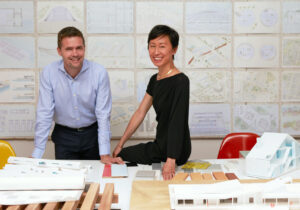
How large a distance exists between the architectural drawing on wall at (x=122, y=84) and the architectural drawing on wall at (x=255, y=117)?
3.47 feet

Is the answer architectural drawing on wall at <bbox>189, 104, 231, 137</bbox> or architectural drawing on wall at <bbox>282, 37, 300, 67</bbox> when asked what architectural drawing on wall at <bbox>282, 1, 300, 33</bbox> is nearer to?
architectural drawing on wall at <bbox>282, 37, 300, 67</bbox>

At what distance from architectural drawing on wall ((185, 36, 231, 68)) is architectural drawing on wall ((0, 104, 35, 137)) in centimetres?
163

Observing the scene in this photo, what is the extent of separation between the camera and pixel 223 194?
53.7 inches

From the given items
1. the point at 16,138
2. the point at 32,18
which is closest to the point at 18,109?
the point at 16,138

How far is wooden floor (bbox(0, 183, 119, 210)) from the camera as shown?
1.32 meters

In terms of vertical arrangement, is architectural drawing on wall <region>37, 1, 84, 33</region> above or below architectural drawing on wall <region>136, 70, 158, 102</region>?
above

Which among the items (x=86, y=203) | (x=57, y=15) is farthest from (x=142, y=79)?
(x=86, y=203)

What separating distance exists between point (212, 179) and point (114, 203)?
559 mm

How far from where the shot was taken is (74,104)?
2740mm

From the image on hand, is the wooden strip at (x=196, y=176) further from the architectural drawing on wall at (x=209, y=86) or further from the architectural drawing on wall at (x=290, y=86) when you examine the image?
the architectural drawing on wall at (x=290, y=86)

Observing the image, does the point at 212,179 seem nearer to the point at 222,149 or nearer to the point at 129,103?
the point at 222,149

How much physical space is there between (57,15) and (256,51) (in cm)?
196

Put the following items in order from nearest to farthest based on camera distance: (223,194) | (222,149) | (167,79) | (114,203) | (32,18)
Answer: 1. (223,194)
2. (114,203)
3. (167,79)
4. (222,149)
5. (32,18)

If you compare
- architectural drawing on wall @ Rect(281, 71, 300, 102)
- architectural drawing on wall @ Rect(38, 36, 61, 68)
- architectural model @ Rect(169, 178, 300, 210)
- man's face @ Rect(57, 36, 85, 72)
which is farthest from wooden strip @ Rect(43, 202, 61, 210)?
architectural drawing on wall @ Rect(281, 71, 300, 102)
